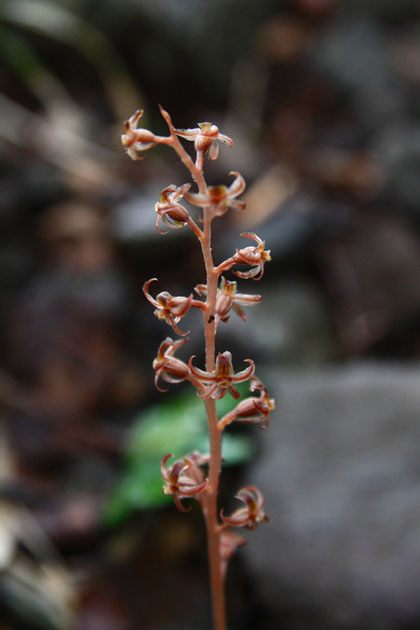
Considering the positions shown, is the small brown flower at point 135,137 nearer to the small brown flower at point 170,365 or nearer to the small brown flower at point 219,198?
the small brown flower at point 219,198

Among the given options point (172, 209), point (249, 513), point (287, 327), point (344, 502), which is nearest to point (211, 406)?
point (249, 513)

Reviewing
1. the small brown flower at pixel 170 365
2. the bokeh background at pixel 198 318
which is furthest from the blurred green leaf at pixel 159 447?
the small brown flower at pixel 170 365

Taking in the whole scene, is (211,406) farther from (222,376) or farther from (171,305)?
(171,305)

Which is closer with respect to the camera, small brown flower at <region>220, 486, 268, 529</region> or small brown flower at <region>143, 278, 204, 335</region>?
small brown flower at <region>143, 278, 204, 335</region>

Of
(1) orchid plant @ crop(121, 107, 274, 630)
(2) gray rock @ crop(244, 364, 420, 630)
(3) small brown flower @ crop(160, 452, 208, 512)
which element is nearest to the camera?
(1) orchid plant @ crop(121, 107, 274, 630)

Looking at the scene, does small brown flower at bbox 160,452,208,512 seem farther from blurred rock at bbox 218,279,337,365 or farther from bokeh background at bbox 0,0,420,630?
blurred rock at bbox 218,279,337,365

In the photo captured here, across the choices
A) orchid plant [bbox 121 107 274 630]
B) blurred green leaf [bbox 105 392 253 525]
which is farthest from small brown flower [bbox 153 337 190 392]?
blurred green leaf [bbox 105 392 253 525]

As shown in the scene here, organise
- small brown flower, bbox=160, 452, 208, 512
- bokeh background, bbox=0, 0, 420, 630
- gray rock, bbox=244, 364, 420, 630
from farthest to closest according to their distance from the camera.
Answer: bokeh background, bbox=0, 0, 420, 630 < gray rock, bbox=244, 364, 420, 630 < small brown flower, bbox=160, 452, 208, 512

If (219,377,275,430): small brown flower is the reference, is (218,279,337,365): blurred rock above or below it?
above
